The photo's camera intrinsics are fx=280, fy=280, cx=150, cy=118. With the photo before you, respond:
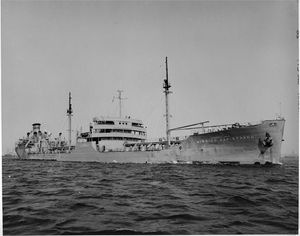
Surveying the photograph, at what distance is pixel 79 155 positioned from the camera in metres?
36.2

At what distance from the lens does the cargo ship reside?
22.2m

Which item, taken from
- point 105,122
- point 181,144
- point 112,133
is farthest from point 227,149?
point 105,122

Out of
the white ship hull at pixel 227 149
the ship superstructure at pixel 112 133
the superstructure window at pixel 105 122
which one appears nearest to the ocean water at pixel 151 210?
the white ship hull at pixel 227 149

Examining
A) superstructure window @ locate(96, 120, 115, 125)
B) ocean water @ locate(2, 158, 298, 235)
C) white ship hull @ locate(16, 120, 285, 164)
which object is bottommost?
ocean water @ locate(2, 158, 298, 235)

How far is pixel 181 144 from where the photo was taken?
25766 mm

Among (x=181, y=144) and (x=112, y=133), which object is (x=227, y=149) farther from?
(x=112, y=133)

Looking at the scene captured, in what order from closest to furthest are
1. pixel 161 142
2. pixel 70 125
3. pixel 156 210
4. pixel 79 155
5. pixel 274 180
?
pixel 156 210 → pixel 274 180 → pixel 161 142 → pixel 79 155 → pixel 70 125

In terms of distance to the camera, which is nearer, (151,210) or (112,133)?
(151,210)

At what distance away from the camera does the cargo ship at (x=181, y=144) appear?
2223 centimetres

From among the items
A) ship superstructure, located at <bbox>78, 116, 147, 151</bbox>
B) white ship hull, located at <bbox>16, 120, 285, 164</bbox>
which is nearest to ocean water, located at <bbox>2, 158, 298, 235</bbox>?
white ship hull, located at <bbox>16, 120, 285, 164</bbox>

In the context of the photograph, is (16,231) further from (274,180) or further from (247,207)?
(274,180)

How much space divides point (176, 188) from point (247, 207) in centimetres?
385

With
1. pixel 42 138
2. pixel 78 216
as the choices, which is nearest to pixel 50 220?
pixel 78 216

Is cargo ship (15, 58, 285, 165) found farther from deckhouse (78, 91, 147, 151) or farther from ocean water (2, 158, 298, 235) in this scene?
ocean water (2, 158, 298, 235)
